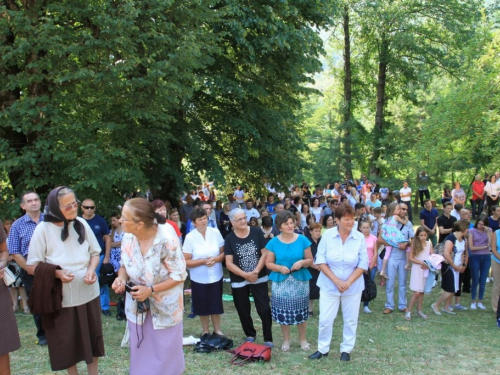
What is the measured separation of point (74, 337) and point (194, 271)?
2048 millimetres

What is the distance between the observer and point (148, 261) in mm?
3520

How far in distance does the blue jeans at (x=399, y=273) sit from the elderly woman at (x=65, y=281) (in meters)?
5.22

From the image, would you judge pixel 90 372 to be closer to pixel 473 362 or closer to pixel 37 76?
pixel 473 362

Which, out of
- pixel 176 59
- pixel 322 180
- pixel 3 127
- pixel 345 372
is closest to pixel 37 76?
pixel 3 127

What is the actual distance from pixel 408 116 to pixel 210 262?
22557 millimetres

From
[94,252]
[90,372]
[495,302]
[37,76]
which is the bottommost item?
[495,302]

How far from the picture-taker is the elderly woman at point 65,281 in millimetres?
3807

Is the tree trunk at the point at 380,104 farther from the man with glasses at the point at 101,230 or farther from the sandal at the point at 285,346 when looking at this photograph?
the sandal at the point at 285,346

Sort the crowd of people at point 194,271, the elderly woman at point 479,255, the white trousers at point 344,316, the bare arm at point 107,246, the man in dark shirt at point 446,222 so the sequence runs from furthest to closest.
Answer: the man in dark shirt at point 446,222, the elderly woman at point 479,255, the bare arm at point 107,246, the white trousers at point 344,316, the crowd of people at point 194,271

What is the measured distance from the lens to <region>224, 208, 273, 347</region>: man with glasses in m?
5.66

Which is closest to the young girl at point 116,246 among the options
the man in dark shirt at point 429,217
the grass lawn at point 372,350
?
the grass lawn at point 372,350

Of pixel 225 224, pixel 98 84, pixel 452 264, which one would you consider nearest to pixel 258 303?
pixel 452 264

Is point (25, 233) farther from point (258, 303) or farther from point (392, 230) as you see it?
point (392, 230)

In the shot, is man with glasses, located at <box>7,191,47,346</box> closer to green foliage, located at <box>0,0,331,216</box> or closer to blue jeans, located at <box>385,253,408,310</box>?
green foliage, located at <box>0,0,331,216</box>
